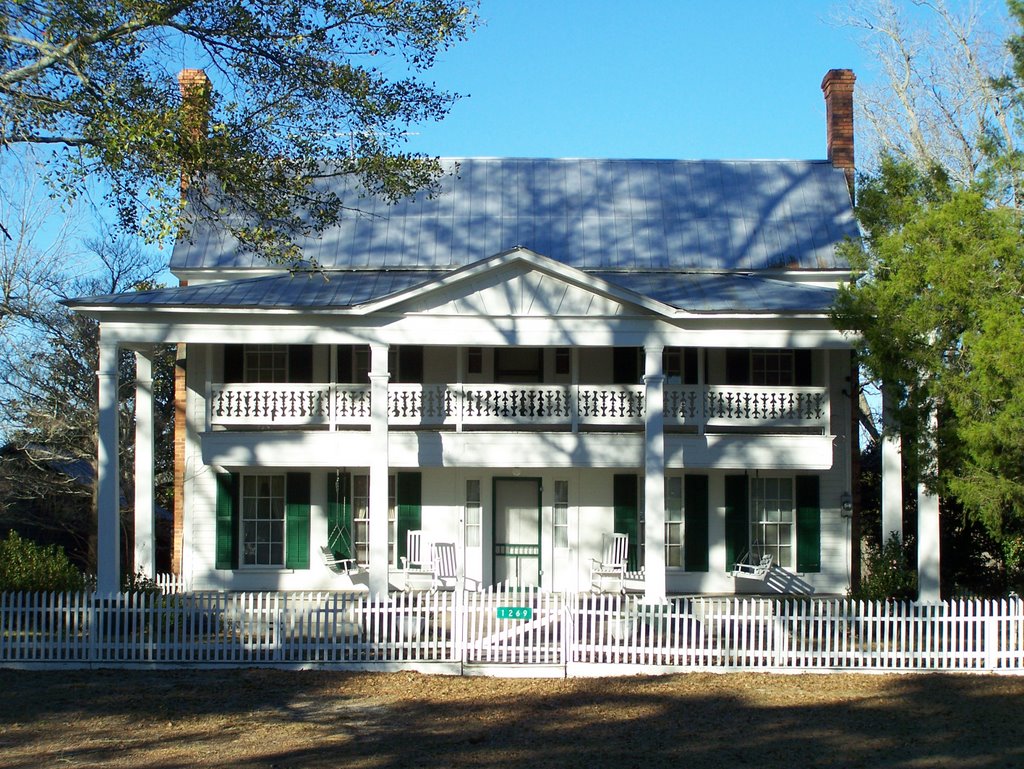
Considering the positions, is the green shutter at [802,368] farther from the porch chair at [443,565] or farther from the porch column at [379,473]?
the porch column at [379,473]

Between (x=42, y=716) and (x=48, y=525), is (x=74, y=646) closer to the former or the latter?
(x=42, y=716)

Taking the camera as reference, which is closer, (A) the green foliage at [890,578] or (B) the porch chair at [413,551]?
(A) the green foliage at [890,578]

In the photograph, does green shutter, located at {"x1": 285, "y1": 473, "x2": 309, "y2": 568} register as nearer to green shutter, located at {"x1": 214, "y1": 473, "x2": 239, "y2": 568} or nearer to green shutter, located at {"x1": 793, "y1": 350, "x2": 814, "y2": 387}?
green shutter, located at {"x1": 214, "y1": 473, "x2": 239, "y2": 568}

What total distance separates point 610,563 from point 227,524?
21.1 feet

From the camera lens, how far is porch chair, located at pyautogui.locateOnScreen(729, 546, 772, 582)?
18.7m

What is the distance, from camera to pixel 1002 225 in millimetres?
13062

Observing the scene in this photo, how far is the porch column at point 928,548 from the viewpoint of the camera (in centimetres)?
1616

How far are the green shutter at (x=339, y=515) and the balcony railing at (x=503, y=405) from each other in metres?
1.65

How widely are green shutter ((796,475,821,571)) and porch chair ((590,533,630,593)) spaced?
9.54ft

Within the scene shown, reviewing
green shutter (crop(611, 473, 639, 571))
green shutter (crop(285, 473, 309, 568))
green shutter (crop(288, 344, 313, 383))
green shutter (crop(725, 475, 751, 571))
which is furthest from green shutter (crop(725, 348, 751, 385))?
green shutter (crop(285, 473, 309, 568))

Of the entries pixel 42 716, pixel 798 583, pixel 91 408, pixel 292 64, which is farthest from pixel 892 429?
pixel 91 408

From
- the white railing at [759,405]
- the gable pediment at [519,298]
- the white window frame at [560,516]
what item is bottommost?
the white window frame at [560,516]

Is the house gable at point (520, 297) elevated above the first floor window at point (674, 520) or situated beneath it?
elevated above

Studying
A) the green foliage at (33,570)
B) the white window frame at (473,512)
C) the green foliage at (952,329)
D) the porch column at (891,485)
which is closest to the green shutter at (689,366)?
the porch column at (891,485)
